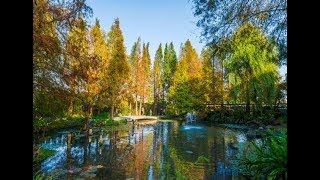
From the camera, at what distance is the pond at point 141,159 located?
799 cm

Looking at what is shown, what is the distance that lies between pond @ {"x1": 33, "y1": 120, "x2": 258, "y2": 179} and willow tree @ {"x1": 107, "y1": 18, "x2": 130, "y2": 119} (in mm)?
9207

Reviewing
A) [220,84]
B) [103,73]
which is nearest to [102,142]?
[103,73]

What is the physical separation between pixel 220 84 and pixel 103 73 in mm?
11916

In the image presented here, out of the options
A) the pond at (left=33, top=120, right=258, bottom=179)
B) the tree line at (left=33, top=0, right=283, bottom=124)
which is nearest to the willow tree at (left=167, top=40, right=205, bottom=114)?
the tree line at (left=33, top=0, right=283, bottom=124)

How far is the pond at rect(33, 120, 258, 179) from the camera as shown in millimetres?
7988

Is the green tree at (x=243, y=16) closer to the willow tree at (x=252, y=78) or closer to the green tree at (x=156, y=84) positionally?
the willow tree at (x=252, y=78)

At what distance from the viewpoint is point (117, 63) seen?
23.9 m

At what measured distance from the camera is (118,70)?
23797 mm

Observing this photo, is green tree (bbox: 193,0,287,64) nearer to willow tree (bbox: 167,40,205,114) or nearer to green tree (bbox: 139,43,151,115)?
willow tree (bbox: 167,40,205,114)

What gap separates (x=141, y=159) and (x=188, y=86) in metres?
22.0

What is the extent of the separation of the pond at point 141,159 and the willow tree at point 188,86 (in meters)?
15.6

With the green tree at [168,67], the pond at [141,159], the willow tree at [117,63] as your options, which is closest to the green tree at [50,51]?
the pond at [141,159]

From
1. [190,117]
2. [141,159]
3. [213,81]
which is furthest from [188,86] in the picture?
[141,159]
